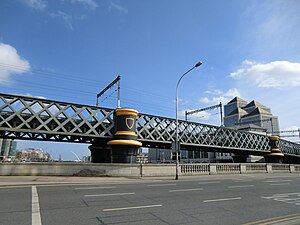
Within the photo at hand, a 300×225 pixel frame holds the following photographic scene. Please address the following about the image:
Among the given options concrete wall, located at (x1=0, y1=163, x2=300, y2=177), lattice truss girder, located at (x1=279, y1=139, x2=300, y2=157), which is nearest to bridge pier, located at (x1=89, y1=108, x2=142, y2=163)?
concrete wall, located at (x1=0, y1=163, x2=300, y2=177)

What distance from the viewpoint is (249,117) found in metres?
137

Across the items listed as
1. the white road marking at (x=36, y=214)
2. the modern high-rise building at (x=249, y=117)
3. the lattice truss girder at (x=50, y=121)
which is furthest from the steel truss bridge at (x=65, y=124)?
the modern high-rise building at (x=249, y=117)

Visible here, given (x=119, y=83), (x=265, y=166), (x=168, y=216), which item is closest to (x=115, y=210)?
(x=168, y=216)

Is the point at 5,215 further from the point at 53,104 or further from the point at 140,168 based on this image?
the point at 53,104

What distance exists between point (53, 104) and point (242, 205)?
29.9 metres

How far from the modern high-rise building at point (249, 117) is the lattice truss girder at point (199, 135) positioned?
51.6 m

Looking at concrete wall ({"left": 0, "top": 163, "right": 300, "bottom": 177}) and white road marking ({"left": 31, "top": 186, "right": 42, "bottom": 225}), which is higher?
concrete wall ({"left": 0, "top": 163, "right": 300, "bottom": 177})

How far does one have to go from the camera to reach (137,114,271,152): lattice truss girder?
42941mm

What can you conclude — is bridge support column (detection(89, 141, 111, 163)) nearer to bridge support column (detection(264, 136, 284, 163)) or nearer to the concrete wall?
the concrete wall

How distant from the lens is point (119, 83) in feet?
112

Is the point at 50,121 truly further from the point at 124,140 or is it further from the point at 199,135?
the point at 199,135

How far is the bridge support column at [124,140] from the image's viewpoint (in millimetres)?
29688

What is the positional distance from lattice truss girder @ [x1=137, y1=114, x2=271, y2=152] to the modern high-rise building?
51.6 m

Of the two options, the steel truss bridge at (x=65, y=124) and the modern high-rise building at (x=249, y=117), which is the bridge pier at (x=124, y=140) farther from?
the modern high-rise building at (x=249, y=117)
